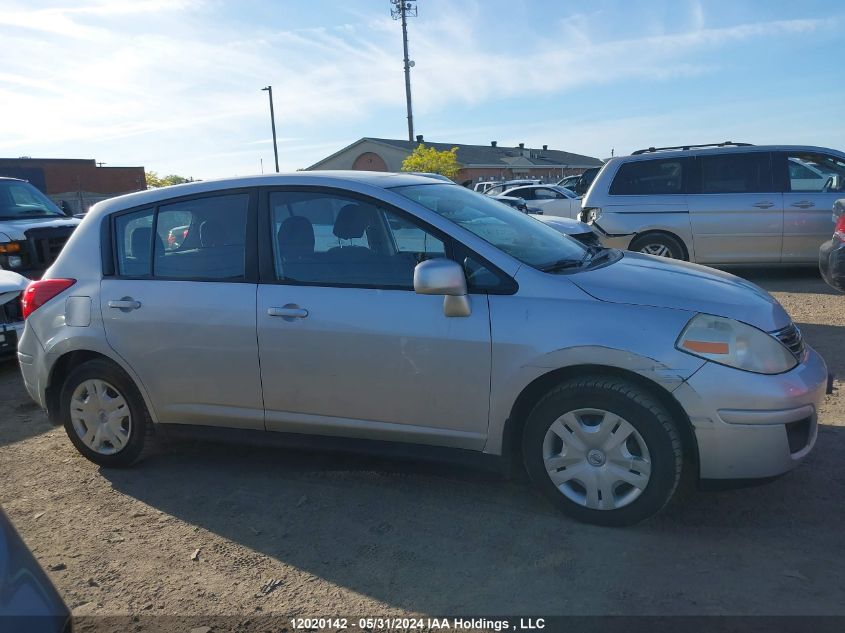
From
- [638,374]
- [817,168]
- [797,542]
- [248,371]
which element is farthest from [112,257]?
[817,168]

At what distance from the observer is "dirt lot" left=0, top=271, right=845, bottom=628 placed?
2.85 meters

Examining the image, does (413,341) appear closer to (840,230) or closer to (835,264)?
(835,264)

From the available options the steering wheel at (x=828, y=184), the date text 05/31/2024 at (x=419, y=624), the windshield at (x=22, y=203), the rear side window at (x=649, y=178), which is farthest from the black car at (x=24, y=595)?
the steering wheel at (x=828, y=184)

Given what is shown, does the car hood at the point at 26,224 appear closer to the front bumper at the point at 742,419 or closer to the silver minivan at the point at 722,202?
the silver minivan at the point at 722,202

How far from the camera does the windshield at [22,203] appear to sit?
386 inches

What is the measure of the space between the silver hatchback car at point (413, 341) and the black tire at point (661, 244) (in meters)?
5.66

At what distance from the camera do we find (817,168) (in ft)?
30.1

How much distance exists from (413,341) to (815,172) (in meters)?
8.06

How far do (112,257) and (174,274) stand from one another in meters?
0.50

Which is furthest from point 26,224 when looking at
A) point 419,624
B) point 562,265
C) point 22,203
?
point 419,624

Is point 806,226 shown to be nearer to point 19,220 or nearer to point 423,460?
point 423,460

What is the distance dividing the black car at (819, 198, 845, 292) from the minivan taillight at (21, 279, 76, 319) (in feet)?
20.3

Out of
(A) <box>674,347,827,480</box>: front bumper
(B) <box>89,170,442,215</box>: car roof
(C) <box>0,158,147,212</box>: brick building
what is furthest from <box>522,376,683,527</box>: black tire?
(C) <box>0,158,147,212</box>: brick building

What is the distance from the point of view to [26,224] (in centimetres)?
941
